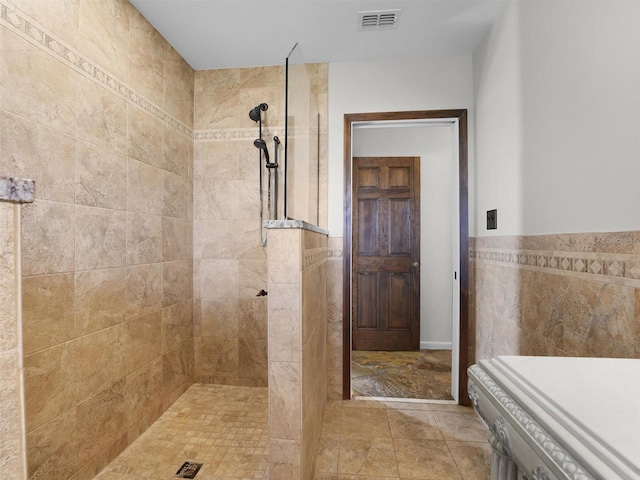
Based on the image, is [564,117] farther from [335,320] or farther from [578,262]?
[335,320]

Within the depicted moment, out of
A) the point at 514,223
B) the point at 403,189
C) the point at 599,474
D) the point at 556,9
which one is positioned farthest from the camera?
the point at 403,189

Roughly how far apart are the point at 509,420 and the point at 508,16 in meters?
2.01

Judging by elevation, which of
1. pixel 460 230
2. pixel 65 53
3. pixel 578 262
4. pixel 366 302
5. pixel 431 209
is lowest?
pixel 366 302

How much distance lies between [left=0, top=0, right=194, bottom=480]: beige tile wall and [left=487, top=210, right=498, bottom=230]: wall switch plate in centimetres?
207

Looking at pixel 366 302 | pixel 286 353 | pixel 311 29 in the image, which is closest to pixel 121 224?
pixel 286 353

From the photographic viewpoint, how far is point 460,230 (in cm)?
212

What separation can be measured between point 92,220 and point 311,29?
167cm

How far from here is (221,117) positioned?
2.32 meters

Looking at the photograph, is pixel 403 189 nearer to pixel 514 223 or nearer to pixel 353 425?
pixel 514 223

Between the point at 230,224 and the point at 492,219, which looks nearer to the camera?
the point at 492,219

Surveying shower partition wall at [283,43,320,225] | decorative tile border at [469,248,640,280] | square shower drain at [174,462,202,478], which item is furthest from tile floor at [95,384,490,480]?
shower partition wall at [283,43,320,225]

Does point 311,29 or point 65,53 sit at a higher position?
point 311,29

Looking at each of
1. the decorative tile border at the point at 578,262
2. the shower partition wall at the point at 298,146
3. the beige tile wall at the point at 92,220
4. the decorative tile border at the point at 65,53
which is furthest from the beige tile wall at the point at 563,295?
the decorative tile border at the point at 65,53

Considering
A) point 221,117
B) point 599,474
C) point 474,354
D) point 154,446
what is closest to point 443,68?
point 221,117
